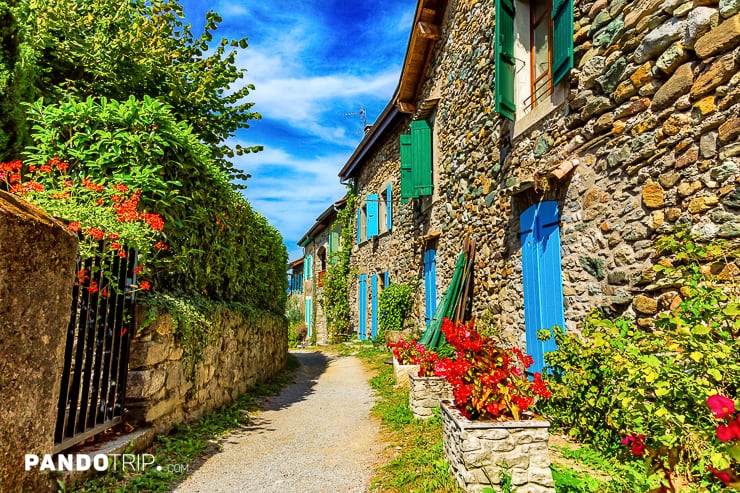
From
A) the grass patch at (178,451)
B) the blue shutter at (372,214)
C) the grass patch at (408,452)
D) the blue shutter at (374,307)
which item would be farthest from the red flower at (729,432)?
the blue shutter at (372,214)

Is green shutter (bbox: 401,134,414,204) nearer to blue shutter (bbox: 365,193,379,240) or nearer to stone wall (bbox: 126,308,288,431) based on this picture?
blue shutter (bbox: 365,193,379,240)

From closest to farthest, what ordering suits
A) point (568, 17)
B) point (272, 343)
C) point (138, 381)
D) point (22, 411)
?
point (22, 411) < point (138, 381) < point (568, 17) < point (272, 343)

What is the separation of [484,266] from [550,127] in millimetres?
2382

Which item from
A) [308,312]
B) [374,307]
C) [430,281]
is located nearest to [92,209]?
[430,281]

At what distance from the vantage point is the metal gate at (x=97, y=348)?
9.68 feet

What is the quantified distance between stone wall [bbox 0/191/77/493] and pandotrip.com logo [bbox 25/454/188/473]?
0.04 m

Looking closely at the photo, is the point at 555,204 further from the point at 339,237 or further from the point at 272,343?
the point at 339,237

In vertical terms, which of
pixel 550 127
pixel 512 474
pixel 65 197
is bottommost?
pixel 512 474

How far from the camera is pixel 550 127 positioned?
500 cm

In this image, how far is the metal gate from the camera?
2.95 metres

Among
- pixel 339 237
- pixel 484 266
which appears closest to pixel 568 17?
pixel 484 266

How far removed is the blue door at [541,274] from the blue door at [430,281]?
142 inches

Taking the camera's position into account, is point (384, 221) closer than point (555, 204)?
No

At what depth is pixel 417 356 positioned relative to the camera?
6.07m
